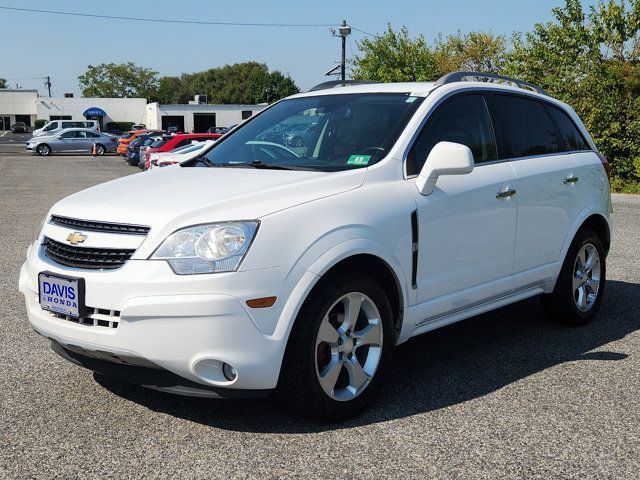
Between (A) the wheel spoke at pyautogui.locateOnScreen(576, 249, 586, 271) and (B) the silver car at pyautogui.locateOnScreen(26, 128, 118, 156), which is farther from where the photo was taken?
(B) the silver car at pyautogui.locateOnScreen(26, 128, 118, 156)

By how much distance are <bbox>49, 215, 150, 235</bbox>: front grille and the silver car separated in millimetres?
42171

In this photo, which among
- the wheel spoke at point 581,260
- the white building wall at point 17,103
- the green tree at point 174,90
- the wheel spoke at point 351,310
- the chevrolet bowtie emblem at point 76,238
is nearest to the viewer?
the chevrolet bowtie emblem at point 76,238

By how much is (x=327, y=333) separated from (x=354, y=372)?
298mm

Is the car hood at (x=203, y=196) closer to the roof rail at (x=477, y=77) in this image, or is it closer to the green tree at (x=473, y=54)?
the roof rail at (x=477, y=77)

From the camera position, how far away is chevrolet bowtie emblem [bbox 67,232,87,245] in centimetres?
368

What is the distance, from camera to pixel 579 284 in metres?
5.82

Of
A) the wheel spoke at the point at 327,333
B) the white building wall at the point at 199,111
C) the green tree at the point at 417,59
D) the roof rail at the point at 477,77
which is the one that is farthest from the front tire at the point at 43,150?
the wheel spoke at the point at 327,333

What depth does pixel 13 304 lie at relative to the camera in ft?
21.1

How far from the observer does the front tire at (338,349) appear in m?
3.59

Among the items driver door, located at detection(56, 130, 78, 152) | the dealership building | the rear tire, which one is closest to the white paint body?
the rear tire

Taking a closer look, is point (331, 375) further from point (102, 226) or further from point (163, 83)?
point (163, 83)

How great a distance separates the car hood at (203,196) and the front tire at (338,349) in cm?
48

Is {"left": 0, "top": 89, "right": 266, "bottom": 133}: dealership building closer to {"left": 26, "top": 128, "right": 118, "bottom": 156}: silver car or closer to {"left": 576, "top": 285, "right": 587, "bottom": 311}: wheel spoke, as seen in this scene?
{"left": 26, "top": 128, "right": 118, "bottom": 156}: silver car

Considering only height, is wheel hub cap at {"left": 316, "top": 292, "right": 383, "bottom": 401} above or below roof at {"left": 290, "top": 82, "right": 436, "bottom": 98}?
below
